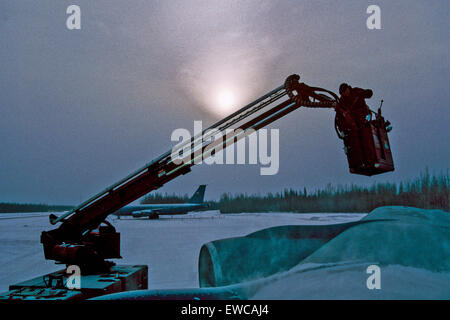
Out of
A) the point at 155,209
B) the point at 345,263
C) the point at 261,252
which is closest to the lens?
the point at 345,263

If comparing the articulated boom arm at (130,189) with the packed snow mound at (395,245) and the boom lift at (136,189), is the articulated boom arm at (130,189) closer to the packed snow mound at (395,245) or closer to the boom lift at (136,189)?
the boom lift at (136,189)

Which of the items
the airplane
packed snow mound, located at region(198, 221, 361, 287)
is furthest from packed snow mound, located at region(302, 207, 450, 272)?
the airplane

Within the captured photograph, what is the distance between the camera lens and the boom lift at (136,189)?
471 centimetres

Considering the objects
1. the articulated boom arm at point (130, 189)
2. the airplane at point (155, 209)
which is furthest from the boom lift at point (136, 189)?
the airplane at point (155, 209)

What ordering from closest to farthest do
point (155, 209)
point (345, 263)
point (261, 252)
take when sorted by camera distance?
point (345, 263) < point (261, 252) < point (155, 209)

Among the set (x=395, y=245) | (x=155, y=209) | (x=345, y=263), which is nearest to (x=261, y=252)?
(x=345, y=263)

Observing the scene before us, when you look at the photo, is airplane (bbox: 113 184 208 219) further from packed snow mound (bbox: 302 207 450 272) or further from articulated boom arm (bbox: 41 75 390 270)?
packed snow mound (bbox: 302 207 450 272)

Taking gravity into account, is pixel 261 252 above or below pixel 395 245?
below

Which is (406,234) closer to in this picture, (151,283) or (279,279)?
(279,279)

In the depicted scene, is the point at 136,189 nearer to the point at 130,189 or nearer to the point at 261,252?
the point at 130,189

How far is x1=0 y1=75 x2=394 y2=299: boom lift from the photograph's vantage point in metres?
4.71

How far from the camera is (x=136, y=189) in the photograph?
6.13m
